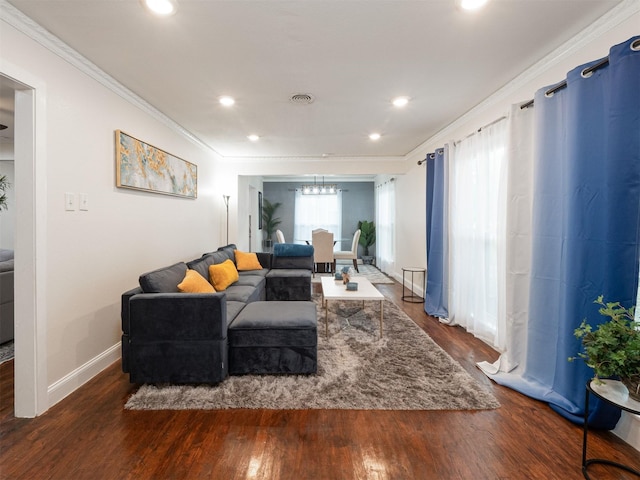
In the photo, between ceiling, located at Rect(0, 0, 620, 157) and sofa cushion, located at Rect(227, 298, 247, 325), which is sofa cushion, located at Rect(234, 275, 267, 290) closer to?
sofa cushion, located at Rect(227, 298, 247, 325)

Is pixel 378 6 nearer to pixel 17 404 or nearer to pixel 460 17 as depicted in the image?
pixel 460 17

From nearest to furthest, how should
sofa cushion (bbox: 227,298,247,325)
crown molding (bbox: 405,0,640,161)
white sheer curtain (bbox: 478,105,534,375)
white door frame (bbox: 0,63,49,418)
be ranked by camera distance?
crown molding (bbox: 405,0,640,161)
white door frame (bbox: 0,63,49,418)
white sheer curtain (bbox: 478,105,534,375)
sofa cushion (bbox: 227,298,247,325)

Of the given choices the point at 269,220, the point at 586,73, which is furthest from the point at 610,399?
the point at 269,220

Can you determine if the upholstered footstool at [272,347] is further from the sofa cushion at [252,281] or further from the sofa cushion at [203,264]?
the sofa cushion at [252,281]

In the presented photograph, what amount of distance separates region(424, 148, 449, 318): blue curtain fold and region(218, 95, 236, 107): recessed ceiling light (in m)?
2.57

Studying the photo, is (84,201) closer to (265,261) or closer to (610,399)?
(265,261)

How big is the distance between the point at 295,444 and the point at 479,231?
→ 267 cm

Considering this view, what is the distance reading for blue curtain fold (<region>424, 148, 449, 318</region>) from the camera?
3811 millimetres

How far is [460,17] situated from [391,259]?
18.1ft

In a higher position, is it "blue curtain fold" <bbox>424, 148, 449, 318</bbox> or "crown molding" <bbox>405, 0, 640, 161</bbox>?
"crown molding" <bbox>405, 0, 640, 161</bbox>

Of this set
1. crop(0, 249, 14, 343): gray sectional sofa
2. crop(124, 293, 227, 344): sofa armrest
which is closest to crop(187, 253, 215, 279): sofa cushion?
crop(124, 293, 227, 344): sofa armrest

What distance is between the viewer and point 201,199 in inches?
183

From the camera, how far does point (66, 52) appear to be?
211 centimetres

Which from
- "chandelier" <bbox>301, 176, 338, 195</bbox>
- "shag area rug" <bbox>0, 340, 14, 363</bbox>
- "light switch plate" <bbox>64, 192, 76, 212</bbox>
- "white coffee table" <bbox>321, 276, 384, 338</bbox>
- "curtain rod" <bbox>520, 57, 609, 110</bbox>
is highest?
"chandelier" <bbox>301, 176, 338, 195</bbox>
